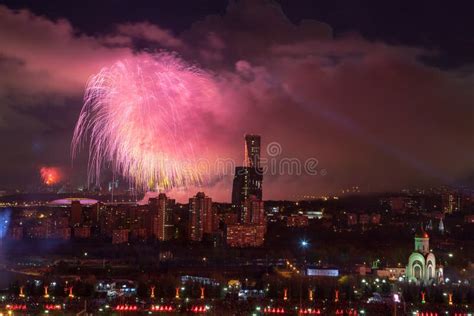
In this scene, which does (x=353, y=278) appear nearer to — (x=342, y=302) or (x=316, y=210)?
(x=342, y=302)

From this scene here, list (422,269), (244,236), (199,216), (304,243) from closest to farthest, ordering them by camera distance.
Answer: (422,269), (304,243), (244,236), (199,216)

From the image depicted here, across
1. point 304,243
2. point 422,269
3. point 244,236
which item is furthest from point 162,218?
point 422,269

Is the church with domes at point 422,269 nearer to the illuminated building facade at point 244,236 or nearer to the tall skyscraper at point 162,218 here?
the illuminated building facade at point 244,236

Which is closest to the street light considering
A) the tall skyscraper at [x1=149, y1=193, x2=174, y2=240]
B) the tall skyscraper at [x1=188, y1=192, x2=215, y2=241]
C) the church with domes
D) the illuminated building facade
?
the illuminated building facade

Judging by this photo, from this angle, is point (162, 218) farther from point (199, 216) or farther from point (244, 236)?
point (244, 236)

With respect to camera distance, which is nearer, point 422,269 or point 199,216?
point 422,269

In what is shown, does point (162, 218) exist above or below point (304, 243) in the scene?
above

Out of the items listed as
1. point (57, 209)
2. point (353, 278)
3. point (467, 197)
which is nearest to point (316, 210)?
point (467, 197)

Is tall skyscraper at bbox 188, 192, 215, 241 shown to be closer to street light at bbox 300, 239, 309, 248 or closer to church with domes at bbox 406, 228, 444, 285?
street light at bbox 300, 239, 309, 248
